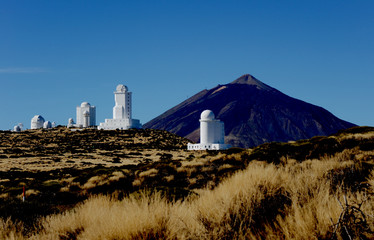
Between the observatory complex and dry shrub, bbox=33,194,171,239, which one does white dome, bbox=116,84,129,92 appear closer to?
the observatory complex

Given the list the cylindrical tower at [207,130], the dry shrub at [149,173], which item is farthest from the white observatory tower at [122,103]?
the dry shrub at [149,173]

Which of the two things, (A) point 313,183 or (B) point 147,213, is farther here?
(A) point 313,183

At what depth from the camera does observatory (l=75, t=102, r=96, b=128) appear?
101188 mm

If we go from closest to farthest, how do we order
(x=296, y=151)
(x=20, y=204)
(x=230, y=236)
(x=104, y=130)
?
(x=230, y=236) < (x=20, y=204) < (x=296, y=151) < (x=104, y=130)

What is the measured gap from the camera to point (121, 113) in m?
91.3

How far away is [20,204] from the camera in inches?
342

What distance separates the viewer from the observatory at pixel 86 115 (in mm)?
101188

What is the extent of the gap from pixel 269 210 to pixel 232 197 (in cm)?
63

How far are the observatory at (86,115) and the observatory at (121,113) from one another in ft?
37.1

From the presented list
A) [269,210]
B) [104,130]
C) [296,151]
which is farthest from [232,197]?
[104,130]

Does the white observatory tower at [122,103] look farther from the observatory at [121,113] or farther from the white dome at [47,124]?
the white dome at [47,124]

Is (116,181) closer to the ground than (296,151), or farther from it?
closer to the ground

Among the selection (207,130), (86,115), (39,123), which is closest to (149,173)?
(207,130)

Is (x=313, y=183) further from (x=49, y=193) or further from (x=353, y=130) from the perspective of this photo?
(x=353, y=130)
